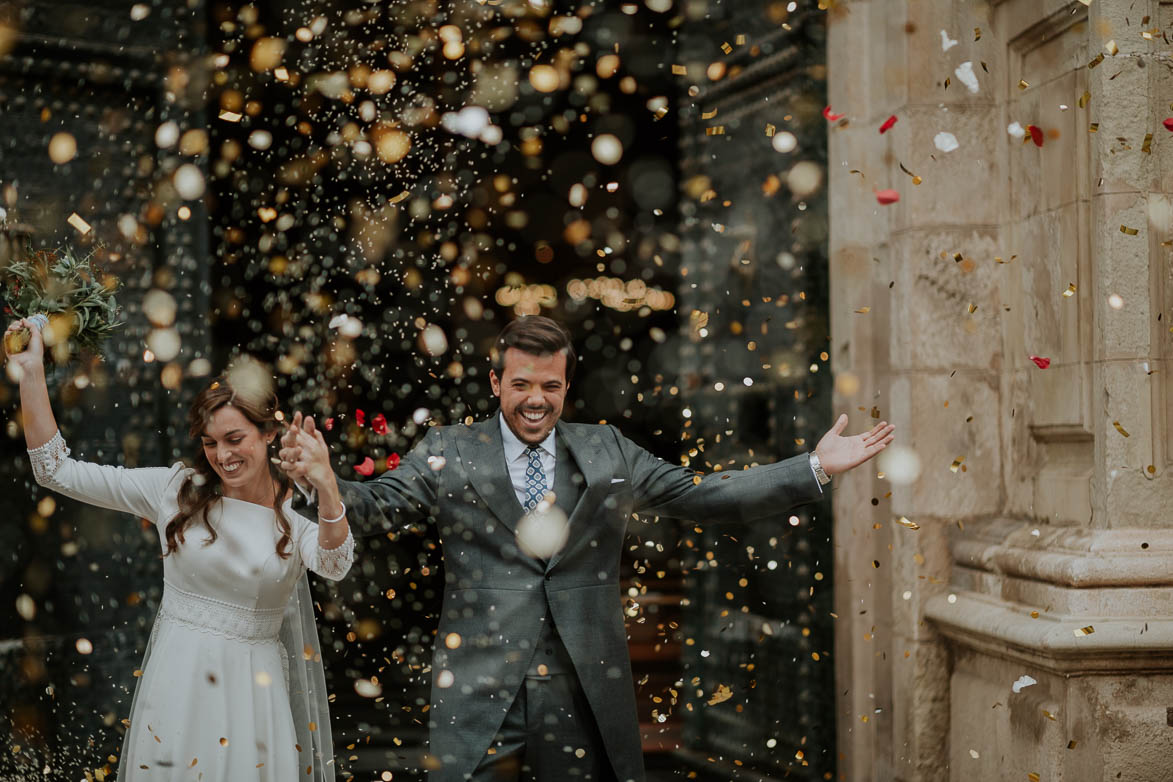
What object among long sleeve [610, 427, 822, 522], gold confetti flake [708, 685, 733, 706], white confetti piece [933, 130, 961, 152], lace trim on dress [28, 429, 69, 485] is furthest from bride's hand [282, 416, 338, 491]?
gold confetti flake [708, 685, 733, 706]

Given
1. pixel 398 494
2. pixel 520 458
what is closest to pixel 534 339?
pixel 520 458

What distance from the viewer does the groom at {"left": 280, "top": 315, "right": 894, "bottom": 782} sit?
10.2 ft

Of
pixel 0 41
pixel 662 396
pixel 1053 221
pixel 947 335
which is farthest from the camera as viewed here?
pixel 662 396

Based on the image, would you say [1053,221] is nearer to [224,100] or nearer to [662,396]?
[662,396]

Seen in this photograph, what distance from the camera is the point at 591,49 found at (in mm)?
6824

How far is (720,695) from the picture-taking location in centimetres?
→ 539

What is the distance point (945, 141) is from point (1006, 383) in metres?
0.90

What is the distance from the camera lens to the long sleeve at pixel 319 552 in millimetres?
3088

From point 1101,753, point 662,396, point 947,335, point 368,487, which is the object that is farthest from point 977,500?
point 662,396

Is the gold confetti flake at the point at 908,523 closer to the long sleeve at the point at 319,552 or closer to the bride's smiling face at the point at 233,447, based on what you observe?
the long sleeve at the point at 319,552

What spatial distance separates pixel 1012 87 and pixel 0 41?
13.3ft

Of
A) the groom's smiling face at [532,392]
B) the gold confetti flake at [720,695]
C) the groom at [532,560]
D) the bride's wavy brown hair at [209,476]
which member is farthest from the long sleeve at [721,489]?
the gold confetti flake at [720,695]

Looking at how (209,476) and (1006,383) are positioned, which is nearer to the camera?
(209,476)

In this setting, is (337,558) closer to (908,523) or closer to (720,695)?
(908,523)
